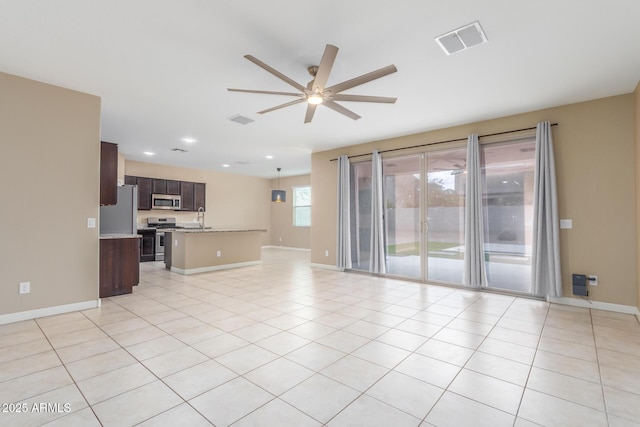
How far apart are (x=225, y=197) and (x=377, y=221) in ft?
20.8

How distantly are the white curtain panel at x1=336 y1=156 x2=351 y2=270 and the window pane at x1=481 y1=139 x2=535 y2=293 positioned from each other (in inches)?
105

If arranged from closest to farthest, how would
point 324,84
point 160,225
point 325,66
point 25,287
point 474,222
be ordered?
1. point 325,66
2. point 324,84
3. point 25,287
4. point 474,222
5. point 160,225

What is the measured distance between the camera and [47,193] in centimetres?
367

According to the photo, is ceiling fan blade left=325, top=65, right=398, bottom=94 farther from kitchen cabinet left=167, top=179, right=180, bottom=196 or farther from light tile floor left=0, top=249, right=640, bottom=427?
kitchen cabinet left=167, top=179, right=180, bottom=196

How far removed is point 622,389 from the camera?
2.14 meters

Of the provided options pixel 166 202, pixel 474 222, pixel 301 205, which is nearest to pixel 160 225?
pixel 166 202

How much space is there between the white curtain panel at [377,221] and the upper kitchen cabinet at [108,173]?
453 centimetres

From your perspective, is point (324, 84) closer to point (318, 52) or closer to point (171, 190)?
point (318, 52)

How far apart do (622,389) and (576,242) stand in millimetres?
2689

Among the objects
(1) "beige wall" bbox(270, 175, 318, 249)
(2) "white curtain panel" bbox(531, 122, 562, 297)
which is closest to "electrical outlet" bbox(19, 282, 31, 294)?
(2) "white curtain panel" bbox(531, 122, 562, 297)

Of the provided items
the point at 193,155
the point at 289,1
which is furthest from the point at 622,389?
the point at 193,155

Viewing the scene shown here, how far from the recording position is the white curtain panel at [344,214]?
6641 mm

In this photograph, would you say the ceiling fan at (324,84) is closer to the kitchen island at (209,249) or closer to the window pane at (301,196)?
the kitchen island at (209,249)

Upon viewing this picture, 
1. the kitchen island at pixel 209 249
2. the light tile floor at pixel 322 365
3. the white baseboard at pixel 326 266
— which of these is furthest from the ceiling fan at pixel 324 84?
the kitchen island at pixel 209 249
